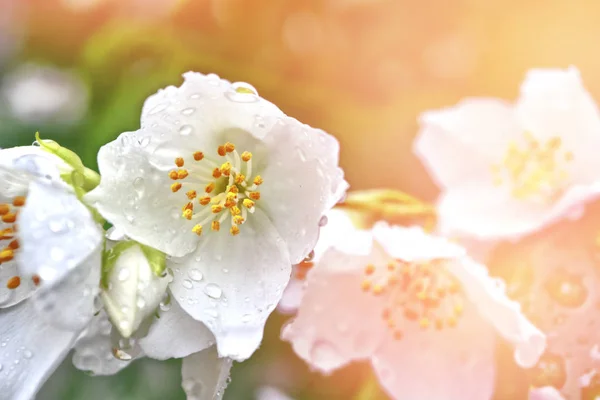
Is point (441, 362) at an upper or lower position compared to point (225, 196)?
lower

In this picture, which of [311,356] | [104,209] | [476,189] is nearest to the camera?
[104,209]

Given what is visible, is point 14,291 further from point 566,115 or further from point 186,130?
point 566,115

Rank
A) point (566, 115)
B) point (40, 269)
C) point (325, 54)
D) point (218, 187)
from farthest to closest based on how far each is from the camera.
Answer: point (325, 54)
point (566, 115)
point (218, 187)
point (40, 269)

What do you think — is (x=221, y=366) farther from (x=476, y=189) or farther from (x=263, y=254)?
(x=476, y=189)

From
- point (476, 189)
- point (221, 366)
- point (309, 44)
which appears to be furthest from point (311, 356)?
point (309, 44)

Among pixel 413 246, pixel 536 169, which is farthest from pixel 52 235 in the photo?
pixel 536 169

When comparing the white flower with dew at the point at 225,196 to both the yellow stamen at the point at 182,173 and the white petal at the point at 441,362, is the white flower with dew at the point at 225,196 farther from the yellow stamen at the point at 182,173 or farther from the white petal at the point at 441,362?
the white petal at the point at 441,362

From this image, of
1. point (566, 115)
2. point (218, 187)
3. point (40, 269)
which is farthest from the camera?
point (566, 115)
